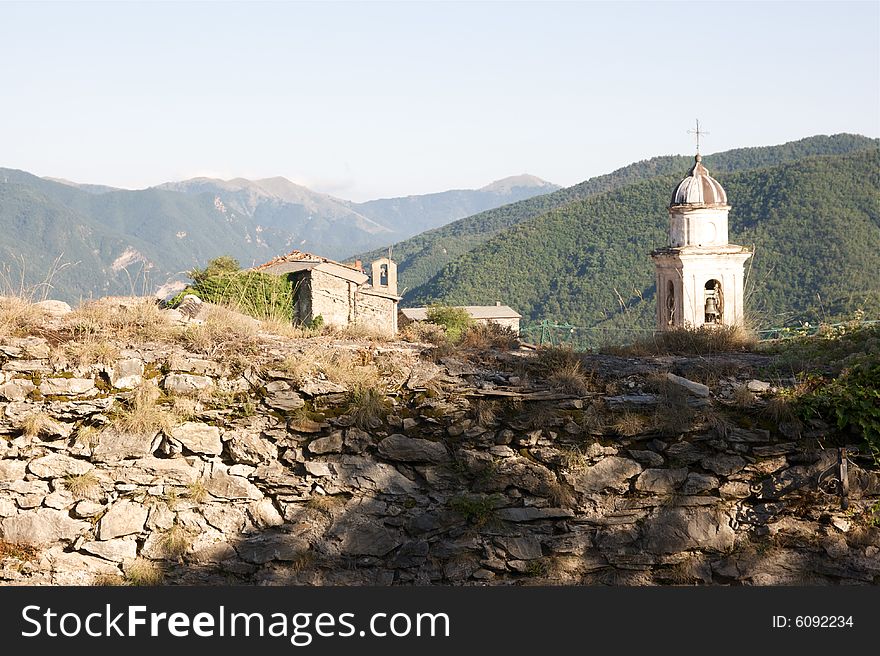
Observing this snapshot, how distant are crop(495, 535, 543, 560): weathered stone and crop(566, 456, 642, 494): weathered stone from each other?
1.69 ft

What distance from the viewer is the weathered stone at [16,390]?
6141mm

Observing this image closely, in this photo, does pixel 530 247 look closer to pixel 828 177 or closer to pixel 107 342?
pixel 828 177

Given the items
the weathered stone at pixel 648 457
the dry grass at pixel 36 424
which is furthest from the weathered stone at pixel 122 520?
the weathered stone at pixel 648 457

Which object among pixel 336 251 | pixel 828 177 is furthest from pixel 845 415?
pixel 336 251

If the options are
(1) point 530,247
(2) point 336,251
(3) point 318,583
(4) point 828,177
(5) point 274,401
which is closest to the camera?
(3) point 318,583

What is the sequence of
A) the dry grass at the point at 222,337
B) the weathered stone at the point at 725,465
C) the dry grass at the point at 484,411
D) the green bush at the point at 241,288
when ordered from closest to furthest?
the weathered stone at the point at 725,465 → the dry grass at the point at 484,411 → the dry grass at the point at 222,337 → the green bush at the point at 241,288

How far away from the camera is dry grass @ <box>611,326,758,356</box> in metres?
7.36

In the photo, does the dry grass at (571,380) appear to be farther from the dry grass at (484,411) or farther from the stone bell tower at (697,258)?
the stone bell tower at (697,258)

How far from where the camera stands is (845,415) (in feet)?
19.6

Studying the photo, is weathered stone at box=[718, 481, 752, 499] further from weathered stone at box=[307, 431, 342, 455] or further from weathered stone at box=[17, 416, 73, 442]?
weathered stone at box=[17, 416, 73, 442]

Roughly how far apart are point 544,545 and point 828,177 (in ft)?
169

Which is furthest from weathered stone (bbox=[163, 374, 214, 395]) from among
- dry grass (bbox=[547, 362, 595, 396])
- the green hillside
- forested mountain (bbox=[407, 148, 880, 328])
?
the green hillside

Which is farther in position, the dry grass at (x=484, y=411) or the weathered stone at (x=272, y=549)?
the dry grass at (x=484, y=411)

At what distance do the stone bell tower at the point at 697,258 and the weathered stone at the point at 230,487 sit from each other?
50.4 ft
